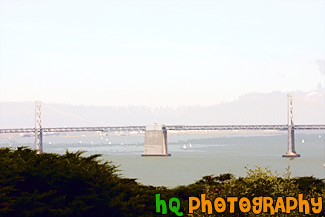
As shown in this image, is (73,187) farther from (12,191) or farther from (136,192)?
(136,192)

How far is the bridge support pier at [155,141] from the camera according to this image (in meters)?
190

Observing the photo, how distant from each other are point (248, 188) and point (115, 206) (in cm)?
579

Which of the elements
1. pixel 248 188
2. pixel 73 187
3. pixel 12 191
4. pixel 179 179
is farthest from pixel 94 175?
pixel 179 179

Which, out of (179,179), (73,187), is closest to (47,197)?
(73,187)

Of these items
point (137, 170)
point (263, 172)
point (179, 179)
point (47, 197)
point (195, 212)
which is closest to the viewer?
point (47, 197)

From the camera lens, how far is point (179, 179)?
11650cm

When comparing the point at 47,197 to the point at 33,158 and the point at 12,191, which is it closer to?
the point at 12,191

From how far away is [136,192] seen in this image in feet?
88.4

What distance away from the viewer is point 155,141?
191 meters

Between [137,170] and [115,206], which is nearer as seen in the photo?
[115,206]

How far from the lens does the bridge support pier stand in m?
190

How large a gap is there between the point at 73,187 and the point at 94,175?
927mm

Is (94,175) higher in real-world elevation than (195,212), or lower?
higher

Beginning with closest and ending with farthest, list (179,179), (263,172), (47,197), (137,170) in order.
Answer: (47,197), (263,172), (179,179), (137,170)
